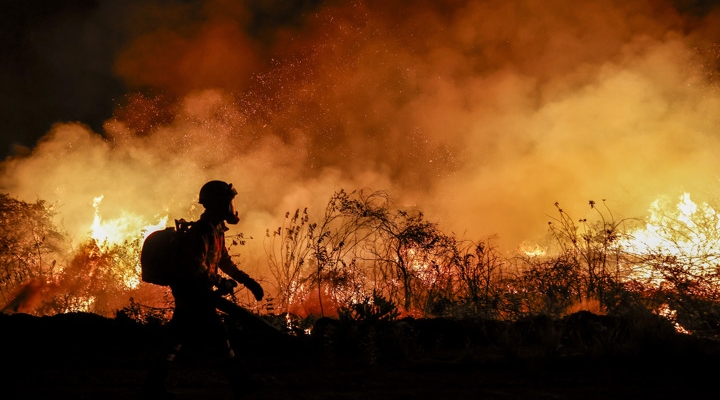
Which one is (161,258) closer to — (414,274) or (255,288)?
(255,288)

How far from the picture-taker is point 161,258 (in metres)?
3.93

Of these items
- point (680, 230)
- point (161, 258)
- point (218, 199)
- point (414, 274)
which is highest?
point (680, 230)

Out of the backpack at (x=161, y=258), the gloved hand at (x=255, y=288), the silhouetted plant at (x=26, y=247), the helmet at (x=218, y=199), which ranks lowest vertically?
the gloved hand at (x=255, y=288)

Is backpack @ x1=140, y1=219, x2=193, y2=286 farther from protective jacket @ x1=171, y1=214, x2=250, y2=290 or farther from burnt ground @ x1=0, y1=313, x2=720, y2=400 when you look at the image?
burnt ground @ x1=0, y1=313, x2=720, y2=400

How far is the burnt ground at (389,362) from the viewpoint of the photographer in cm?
423

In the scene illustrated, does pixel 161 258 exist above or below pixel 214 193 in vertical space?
below

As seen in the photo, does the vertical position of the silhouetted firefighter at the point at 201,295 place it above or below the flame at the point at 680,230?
below

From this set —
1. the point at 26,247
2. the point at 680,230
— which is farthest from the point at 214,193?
the point at 680,230

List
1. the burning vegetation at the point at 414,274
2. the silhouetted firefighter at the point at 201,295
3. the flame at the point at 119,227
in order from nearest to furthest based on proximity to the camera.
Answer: the silhouetted firefighter at the point at 201,295 → the burning vegetation at the point at 414,274 → the flame at the point at 119,227

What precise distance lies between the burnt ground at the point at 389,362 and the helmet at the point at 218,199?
992 mm

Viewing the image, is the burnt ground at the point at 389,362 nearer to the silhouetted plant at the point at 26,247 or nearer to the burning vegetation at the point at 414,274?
the burning vegetation at the point at 414,274

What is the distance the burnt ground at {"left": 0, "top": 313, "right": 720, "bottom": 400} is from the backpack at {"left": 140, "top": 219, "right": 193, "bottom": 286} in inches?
35.6

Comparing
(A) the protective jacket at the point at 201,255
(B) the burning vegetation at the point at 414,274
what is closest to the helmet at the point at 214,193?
(A) the protective jacket at the point at 201,255

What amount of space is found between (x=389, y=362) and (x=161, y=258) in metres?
2.42
